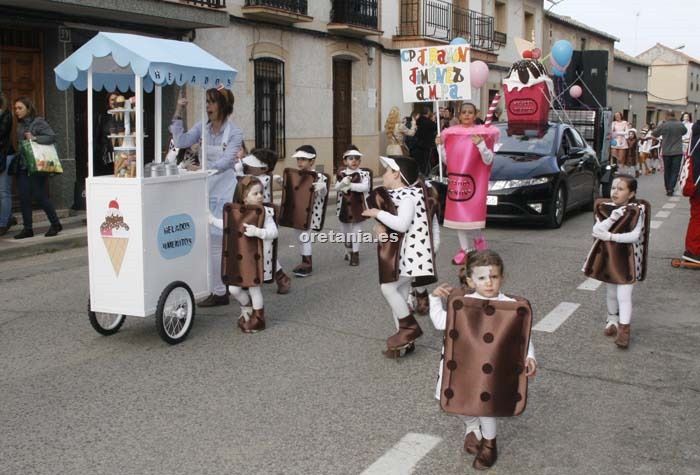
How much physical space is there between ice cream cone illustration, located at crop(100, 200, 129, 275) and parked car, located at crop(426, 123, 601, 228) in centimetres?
651

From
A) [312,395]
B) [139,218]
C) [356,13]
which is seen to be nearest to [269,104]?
[356,13]

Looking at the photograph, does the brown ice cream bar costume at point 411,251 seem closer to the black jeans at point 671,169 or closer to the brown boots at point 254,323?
the brown boots at point 254,323

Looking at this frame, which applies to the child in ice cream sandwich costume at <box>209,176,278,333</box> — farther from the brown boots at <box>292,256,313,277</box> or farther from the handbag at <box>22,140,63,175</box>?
the handbag at <box>22,140,63,175</box>

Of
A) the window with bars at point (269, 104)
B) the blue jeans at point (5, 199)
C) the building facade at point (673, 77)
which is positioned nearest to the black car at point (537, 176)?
the blue jeans at point (5, 199)

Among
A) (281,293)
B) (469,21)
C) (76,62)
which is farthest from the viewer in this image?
(469,21)

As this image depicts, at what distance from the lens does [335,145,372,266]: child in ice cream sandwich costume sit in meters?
8.71

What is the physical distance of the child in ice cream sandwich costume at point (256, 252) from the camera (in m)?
6.11

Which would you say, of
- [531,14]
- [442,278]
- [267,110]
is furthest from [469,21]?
[442,278]

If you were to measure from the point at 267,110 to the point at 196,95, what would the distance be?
254 cm

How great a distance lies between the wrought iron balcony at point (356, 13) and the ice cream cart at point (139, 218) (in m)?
15.1

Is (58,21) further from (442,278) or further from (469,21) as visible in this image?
(469,21)

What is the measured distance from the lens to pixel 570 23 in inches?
1559

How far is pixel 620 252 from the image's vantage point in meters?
5.89

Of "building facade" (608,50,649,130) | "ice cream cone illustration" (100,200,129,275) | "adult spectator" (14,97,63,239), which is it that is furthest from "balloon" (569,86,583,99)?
"building facade" (608,50,649,130)
